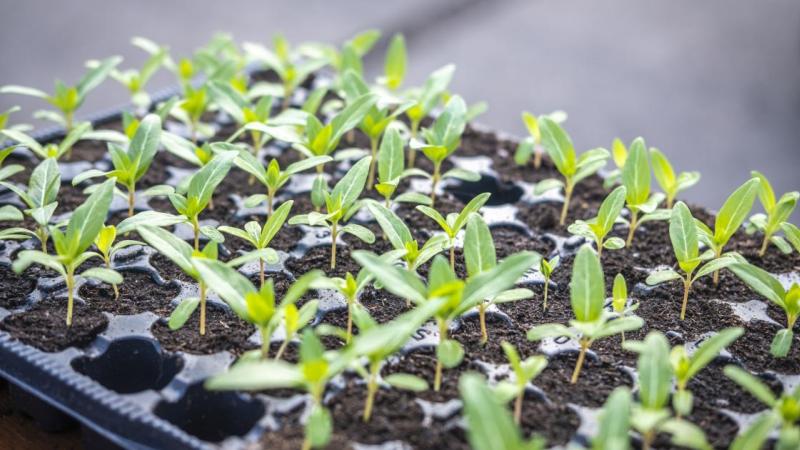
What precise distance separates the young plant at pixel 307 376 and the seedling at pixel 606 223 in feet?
1.31

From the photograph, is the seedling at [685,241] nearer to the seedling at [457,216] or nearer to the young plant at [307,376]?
the seedling at [457,216]

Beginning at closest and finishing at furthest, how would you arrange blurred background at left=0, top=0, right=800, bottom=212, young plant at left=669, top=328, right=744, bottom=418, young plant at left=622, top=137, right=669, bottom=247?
young plant at left=669, top=328, right=744, bottom=418, young plant at left=622, top=137, right=669, bottom=247, blurred background at left=0, top=0, right=800, bottom=212

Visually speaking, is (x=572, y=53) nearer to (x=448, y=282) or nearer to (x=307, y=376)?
(x=448, y=282)

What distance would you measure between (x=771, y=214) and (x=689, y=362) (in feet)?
1.22

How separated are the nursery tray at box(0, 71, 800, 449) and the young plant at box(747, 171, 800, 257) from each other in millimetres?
44

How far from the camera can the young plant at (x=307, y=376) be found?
0.72m

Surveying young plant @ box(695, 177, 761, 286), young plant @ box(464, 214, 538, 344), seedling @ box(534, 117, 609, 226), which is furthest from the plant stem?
seedling @ box(534, 117, 609, 226)

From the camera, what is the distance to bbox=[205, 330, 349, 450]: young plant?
716mm

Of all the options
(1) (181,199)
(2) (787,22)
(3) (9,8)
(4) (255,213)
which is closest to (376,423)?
(1) (181,199)

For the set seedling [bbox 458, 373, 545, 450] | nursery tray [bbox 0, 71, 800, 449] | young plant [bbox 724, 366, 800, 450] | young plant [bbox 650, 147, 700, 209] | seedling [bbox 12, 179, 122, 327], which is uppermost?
young plant [bbox 650, 147, 700, 209]

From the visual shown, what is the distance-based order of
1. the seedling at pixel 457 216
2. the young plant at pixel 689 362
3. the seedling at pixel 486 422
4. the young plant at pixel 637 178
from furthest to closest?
1. the young plant at pixel 637 178
2. the seedling at pixel 457 216
3. the young plant at pixel 689 362
4. the seedling at pixel 486 422

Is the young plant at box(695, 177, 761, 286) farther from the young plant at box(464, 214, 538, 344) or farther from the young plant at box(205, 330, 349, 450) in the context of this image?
the young plant at box(205, 330, 349, 450)

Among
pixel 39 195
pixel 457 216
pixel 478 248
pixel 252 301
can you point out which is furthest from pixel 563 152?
pixel 39 195

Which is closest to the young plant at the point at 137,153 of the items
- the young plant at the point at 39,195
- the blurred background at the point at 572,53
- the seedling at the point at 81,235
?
the young plant at the point at 39,195
